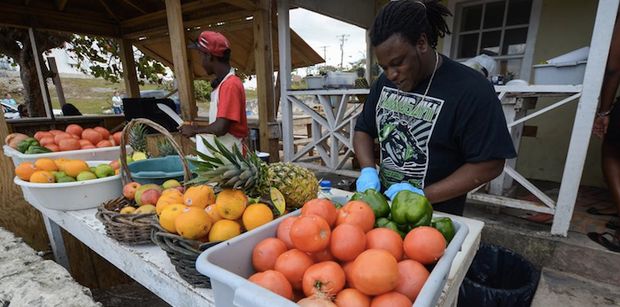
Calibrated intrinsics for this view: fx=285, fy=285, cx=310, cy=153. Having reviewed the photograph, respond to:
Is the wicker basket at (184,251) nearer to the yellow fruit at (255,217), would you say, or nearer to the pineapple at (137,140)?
the yellow fruit at (255,217)

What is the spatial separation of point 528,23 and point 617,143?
97.0 inches

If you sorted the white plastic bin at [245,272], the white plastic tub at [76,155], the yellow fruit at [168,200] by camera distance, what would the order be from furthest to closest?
the white plastic tub at [76,155], the yellow fruit at [168,200], the white plastic bin at [245,272]

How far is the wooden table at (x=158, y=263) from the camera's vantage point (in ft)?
3.55

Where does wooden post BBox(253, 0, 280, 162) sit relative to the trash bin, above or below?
above

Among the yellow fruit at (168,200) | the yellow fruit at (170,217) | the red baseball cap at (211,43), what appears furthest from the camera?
the red baseball cap at (211,43)

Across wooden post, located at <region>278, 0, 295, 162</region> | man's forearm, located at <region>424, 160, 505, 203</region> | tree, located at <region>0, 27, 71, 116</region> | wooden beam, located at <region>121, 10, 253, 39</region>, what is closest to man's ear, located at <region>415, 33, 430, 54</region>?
man's forearm, located at <region>424, 160, 505, 203</region>

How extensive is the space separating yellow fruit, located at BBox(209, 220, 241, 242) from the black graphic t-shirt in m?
1.18

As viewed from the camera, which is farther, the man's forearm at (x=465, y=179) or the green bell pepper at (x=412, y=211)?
the man's forearm at (x=465, y=179)

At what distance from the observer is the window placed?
4.41 m

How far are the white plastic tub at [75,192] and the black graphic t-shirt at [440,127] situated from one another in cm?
175

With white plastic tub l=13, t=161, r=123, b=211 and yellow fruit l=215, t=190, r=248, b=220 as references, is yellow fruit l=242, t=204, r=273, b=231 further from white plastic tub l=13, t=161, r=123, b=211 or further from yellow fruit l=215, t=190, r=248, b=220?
white plastic tub l=13, t=161, r=123, b=211

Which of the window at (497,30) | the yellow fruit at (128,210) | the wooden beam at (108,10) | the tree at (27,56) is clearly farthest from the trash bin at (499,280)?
the tree at (27,56)

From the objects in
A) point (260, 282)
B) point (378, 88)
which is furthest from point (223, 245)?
point (378, 88)

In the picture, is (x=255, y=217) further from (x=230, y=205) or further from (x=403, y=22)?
(x=403, y=22)
